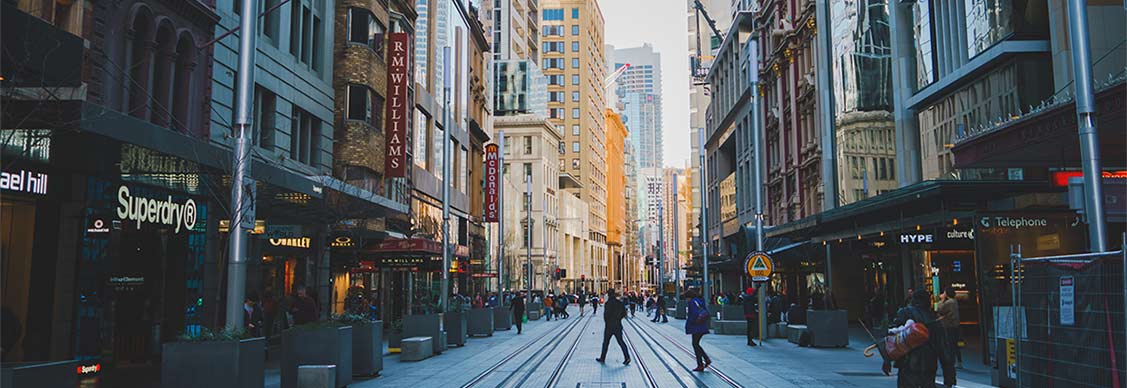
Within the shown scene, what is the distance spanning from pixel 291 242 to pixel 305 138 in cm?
368

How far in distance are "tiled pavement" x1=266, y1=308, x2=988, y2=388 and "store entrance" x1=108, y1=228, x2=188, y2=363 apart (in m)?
3.43

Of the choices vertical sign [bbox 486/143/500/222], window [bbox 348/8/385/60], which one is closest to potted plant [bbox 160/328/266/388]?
window [bbox 348/8/385/60]

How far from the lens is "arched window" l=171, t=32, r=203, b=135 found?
19.0 m

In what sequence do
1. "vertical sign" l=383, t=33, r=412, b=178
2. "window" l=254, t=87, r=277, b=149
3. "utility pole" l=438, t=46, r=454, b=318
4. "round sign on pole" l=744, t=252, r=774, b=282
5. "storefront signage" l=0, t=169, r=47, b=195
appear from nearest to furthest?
"storefront signage" l=0, t=169, r=47, b=195, "window" l=254, t=87, r=277, b=149, "round sign on pole" l=744, t=252, r=774, b=282, "utility pole" l=438, t=46, r=454, b=318, "vertical sign" l=383, t=33, r=412, b=178

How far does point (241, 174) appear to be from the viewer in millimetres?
11961

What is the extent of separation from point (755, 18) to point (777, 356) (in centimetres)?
3847

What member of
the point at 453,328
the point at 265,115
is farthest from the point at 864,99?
the point at 265,115

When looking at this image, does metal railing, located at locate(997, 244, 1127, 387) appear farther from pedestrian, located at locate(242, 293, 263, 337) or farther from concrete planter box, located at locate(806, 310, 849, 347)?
pedestrian, located at locate(242, 293, 263, 337)

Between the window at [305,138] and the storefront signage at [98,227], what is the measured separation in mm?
9715

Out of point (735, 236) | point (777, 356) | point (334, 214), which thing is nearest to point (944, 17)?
point (777, 356)

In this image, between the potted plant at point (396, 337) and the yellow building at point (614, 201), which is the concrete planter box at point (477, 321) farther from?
A: the yellow building at point (614, 201)

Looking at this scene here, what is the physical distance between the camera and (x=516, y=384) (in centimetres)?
1512

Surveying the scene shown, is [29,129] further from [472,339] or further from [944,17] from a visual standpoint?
[944,17]

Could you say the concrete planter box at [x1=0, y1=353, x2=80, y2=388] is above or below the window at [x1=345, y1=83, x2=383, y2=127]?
below
